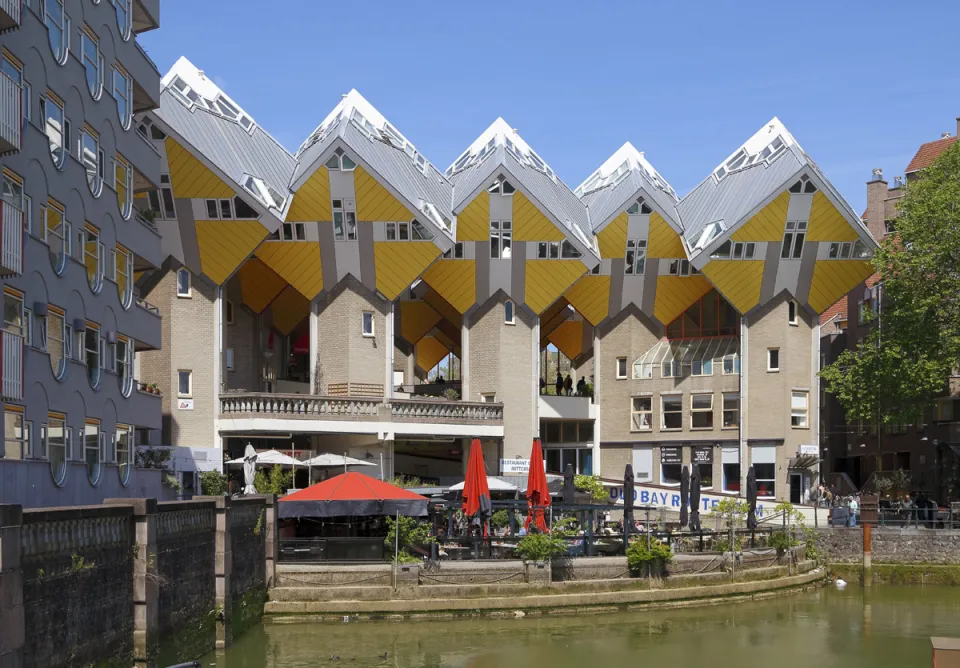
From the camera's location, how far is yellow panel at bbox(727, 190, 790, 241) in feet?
208

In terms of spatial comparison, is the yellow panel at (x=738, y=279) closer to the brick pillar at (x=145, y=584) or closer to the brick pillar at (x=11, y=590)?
the brick pillar at (x=145, y=584)

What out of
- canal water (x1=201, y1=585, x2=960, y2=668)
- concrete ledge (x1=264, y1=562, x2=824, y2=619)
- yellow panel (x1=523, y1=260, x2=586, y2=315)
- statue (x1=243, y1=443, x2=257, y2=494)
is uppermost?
yellow panel (x1=523, y1=260, x2=586, y2=315)

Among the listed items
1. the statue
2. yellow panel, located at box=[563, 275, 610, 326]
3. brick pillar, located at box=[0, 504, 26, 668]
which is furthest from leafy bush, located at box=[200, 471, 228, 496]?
brick pillar, located at box=[0, 504, 26, 668]

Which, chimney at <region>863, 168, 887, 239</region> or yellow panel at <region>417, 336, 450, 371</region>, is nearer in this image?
chimney at <region>863, 168, 887, 239</region>

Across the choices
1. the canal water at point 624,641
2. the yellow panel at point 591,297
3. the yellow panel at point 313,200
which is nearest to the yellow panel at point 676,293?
the yellow panel at point 591,297

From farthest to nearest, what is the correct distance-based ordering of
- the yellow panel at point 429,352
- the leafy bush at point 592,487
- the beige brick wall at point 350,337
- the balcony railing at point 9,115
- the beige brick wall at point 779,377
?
the yellow panel at point 429,352 < the beige brick wall at point 779,377 < the beige brick wall at point 350,337 < the leafy bush at point 592,487 < the balcony railing at point 9,115

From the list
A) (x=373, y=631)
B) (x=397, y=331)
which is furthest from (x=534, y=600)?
(x=397, y=331)

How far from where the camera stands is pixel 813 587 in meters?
46.8

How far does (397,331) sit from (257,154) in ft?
57.7

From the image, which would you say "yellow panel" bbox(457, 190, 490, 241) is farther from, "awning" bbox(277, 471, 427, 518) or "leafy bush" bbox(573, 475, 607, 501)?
"awning" bbox(277, 471, 427, 518)

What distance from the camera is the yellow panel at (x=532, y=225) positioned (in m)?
62.8

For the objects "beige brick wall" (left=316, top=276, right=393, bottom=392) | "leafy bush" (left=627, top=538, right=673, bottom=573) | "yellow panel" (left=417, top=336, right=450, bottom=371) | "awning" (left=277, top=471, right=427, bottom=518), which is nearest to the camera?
"awning" (left=277, top=471, right=427, bottom=518)

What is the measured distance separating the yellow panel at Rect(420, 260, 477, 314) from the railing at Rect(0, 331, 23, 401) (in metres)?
36.0

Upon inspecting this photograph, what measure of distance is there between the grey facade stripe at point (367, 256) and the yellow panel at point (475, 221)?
512 cm
